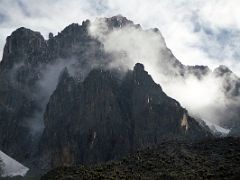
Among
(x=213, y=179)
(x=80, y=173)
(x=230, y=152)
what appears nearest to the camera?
(x=213, y=179)

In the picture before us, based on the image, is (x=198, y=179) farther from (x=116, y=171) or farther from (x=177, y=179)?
(x=116, y=171)

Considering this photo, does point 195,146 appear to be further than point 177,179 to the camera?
Yes

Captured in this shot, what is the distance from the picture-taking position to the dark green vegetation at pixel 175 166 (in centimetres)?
11588

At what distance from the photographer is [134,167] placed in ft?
414

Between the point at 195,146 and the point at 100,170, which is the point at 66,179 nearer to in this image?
the point at 100,170

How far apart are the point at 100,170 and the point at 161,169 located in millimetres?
12287

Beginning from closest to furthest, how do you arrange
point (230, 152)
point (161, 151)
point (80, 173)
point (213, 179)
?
point (213, 179) < point (80, 173) < point (230, 152) < point (161, 151)

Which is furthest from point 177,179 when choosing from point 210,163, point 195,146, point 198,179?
point 195,146

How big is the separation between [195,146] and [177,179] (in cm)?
3420

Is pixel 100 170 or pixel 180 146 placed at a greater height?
pixel 180 146

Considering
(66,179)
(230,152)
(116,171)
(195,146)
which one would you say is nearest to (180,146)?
(195,146)

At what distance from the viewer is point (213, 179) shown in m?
109

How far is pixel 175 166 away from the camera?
125m

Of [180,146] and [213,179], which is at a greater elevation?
[180,146]
